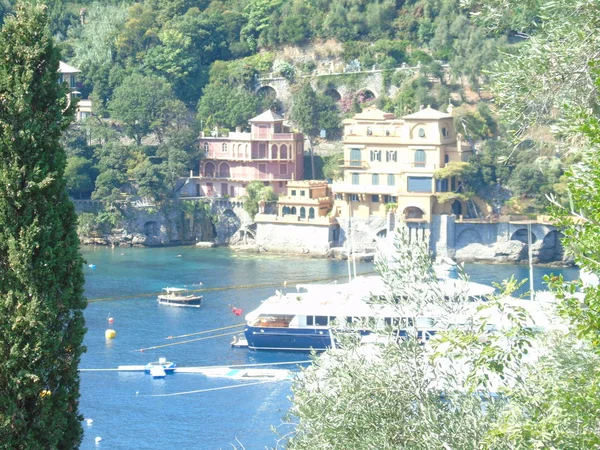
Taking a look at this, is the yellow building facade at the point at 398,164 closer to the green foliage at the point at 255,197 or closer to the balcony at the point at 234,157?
the green foliage at the point at 255,197

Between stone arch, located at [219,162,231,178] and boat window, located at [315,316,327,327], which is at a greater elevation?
stone arch, located at [219,162,231,178]

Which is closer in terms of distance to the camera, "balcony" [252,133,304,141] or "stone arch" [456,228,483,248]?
"stone arch" [456,228,483,248]

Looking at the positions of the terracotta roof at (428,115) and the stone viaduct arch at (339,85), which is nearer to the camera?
the terracotta roof at (428,115)

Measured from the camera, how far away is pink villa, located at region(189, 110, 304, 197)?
238 ft

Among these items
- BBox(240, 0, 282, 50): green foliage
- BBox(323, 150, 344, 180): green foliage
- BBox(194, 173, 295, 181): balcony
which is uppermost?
BBox(240, 0, 282, 50): green foliage

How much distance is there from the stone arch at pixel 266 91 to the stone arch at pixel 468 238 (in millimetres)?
21170

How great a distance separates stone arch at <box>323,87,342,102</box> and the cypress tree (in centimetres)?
6320

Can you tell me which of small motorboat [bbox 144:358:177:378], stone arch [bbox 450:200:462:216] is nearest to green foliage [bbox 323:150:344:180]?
stone arch [bbox 450:200:462:216]

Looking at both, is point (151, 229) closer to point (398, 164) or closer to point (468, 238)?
point (398, 164)

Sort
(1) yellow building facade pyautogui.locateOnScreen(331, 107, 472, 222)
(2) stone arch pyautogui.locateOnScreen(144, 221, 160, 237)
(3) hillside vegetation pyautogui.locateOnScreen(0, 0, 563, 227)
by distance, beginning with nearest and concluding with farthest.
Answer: (1) yellow building facade pyautogui.locateOnScreen(331, 107, 472, 222) → (3) hillside vegetation pyautogui.locateOnScreen(0, 0, 563, 227) → (2) stone arch pyautogui.locateOnScreen(144, 221, 160, 237)

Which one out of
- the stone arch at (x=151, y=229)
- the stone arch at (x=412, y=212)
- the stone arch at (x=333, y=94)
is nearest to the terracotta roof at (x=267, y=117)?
the stone arch at (x=333, y=94)

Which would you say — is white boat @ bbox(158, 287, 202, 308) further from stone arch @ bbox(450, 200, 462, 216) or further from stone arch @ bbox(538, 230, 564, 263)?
stone arch @ bbox(538, 230, 564, 263)

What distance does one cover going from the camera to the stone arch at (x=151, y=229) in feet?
233

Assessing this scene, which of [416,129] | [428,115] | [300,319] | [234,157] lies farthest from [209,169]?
[300,319]
